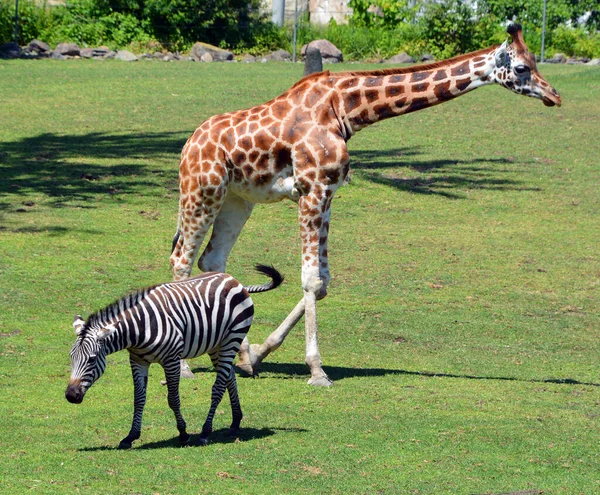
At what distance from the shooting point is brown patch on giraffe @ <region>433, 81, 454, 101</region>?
37.4ft

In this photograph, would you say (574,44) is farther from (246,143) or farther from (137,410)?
(137,410)

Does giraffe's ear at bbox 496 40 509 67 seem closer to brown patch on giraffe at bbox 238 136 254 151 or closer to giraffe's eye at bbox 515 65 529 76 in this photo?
giraffe's eye at bbox 515 65 529 76

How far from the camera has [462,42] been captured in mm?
37219

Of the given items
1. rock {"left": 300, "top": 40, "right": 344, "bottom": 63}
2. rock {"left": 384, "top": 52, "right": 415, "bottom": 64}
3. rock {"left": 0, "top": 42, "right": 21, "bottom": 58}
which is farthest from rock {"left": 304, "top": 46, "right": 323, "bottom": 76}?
rock {"left": 0, "top": 42, "right": 21, "bottom": 58}

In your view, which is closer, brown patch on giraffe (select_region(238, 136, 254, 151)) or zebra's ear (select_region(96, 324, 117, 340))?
zebra's ear (select_region(96, 324, 117, 340))

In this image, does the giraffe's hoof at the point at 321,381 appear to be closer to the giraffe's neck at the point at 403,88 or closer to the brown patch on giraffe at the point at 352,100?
the giraffe's neck at the point at 403,88

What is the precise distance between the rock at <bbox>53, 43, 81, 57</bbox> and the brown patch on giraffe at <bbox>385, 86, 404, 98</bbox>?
26.8 metres

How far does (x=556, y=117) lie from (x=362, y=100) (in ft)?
58.3

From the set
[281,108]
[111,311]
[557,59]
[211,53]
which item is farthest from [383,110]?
[557,59]

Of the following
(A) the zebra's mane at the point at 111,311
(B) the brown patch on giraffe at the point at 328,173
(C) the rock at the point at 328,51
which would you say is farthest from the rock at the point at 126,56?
(A) the zebra's mane at the point at 111,311

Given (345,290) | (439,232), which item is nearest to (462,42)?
(439,232)

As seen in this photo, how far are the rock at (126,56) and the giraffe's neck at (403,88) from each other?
84.4ft

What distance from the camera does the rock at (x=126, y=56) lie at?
118 ft

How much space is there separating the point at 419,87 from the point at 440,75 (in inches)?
10.7
